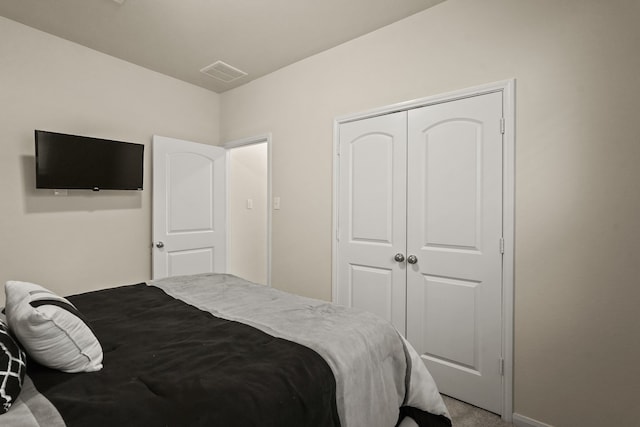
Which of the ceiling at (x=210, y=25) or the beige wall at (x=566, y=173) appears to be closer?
the beige wall at (x=566, y=173)

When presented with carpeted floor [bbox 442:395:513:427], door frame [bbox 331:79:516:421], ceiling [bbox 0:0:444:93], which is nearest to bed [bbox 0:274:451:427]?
carpeted floor [bbox 442:395:513:427]

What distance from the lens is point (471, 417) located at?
6.82ft

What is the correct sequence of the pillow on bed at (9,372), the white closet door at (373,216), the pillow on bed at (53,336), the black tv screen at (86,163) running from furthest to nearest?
the black tv screen at (86,163) → the white closet door at (373,216) → the pillow on bed at (53,336) → the pillow on bed at (9,372)

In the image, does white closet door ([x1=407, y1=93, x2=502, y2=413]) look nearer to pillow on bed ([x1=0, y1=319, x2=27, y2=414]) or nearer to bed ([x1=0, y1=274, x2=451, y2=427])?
bed ([x1=0, y1=274, x2=451, y2=427])

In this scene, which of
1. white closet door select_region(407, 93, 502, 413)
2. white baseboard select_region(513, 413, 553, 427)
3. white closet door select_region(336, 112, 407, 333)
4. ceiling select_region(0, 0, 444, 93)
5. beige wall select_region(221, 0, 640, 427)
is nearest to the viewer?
beige wall select_region(221, 0, 640, 427)

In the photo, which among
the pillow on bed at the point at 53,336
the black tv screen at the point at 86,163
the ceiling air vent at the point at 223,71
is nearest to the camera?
the pillow on bed at the point at 53,336

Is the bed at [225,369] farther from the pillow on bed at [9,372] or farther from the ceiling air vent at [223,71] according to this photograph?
the ceiling air vent at [223,71]

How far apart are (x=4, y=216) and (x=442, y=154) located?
11.2 feet

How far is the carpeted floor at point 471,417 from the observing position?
79.2 inches

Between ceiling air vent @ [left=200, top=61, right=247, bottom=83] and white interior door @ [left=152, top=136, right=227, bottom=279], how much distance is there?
0.78 metres

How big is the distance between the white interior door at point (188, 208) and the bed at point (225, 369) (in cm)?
166

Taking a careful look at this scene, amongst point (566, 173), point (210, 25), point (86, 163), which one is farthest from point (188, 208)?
point (566, 173)

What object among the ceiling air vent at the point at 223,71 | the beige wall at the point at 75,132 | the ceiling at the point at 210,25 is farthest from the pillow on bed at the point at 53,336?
the ceiling air vent at the point at 223,71

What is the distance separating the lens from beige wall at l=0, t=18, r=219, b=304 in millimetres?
2645
